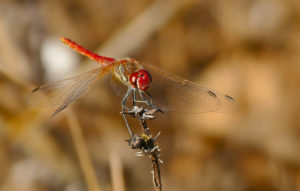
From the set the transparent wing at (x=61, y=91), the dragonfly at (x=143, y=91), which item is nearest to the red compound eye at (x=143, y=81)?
the dragonfly at (x=143, y=91)

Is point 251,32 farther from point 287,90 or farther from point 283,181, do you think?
point 283,181

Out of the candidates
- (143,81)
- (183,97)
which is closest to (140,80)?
(143,81)

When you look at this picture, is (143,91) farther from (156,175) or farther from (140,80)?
(156,175)

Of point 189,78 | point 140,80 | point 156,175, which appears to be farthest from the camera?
point 189,78

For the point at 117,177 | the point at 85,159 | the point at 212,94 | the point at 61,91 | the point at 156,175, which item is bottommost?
the point at 156,175

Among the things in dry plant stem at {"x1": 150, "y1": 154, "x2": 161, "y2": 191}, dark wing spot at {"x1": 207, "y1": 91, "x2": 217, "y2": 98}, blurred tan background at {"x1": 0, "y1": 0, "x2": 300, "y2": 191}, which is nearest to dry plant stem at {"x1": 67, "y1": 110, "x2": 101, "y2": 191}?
dark wing spot at {"x1": 207, "y1": 91, "x2": 217, "y2": 98}

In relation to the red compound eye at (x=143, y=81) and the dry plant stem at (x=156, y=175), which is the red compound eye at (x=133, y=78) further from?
the dry plant stem at (x=156, y=175)

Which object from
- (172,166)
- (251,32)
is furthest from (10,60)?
(251,32)
